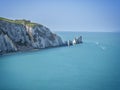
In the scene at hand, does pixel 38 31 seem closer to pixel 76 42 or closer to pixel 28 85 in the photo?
pixel 76 42

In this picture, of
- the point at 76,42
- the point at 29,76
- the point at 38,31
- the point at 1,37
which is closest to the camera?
the point at 29,76

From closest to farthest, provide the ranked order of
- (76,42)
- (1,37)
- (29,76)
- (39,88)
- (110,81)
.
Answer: (39,88)
(110,81)
(29,76)
(1,37)
(76,42)

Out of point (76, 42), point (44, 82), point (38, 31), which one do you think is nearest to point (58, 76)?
point (44, 82)

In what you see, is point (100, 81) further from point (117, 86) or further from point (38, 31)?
point (38, 31)

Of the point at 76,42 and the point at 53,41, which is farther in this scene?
the point at 76,42

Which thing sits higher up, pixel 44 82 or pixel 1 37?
pixel 1 37

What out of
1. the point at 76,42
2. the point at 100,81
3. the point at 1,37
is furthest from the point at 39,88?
the point at 76,42
